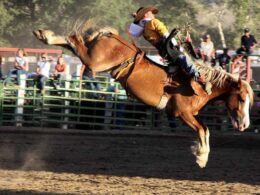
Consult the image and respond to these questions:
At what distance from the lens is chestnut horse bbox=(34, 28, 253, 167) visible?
948cm

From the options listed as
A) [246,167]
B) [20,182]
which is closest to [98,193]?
[20,182]

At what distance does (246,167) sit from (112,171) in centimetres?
238

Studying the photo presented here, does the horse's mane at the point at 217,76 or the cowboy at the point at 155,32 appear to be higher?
the cowboy at the point at 155,32

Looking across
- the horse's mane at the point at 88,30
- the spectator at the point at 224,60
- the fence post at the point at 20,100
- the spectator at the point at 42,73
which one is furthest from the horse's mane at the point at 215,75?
the fence post at the point at 20,100

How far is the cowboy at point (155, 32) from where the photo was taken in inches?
372

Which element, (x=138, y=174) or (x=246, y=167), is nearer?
(x=138, y=174)

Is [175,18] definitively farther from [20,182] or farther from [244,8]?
[20,182]

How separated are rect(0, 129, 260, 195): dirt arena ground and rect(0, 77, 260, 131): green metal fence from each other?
1.18 meters

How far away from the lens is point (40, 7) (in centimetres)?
4481

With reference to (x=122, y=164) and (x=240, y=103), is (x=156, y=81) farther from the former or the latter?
(x=122, y=164)

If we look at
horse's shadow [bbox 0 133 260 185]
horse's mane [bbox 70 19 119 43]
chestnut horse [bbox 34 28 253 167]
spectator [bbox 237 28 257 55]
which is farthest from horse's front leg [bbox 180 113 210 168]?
spectator [bbox 237 28 257 55]

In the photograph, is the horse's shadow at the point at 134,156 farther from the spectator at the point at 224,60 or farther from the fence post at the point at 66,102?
the spectator at the point at 224,60

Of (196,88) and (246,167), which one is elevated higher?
(196,88)

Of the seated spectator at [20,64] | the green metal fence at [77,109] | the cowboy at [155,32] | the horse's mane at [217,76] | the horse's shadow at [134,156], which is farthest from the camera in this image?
the seated spectator at [20,64]
